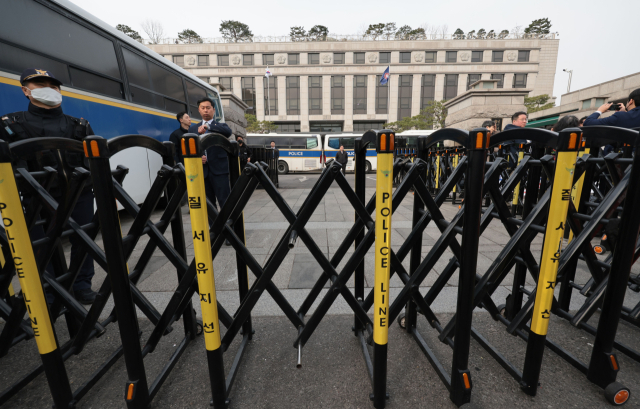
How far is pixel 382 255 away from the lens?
1.36 meters

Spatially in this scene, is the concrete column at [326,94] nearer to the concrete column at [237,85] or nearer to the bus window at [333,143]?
the concrete column at [237,85]

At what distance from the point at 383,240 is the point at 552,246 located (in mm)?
804

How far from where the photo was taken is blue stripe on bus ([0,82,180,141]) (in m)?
3.55

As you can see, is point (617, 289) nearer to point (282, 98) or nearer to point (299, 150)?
point (299, 150)

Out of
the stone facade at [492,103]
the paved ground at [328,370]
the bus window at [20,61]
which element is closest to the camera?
the paved ground at [328,370]

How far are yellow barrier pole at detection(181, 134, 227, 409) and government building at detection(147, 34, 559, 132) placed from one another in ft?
138

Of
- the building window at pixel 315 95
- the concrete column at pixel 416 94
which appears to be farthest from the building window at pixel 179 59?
the concrete column at pixel 416 94

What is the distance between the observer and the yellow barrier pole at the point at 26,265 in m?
1.24

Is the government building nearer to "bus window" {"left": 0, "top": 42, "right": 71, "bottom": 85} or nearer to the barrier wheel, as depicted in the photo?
"bus window" {"left": 0, "top": 42, "right": 71, "bottom": 85}

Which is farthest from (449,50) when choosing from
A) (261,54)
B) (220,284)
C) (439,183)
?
(220,284)

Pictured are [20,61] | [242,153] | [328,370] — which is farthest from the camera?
[242,153]

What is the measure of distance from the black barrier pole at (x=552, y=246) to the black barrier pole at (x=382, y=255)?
75 cm

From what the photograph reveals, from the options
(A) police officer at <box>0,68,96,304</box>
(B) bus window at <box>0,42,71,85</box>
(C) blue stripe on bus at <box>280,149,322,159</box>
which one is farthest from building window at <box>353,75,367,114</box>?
(A) police officer at <box>0,68,96,304</box>

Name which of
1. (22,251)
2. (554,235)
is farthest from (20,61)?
(554,235)
